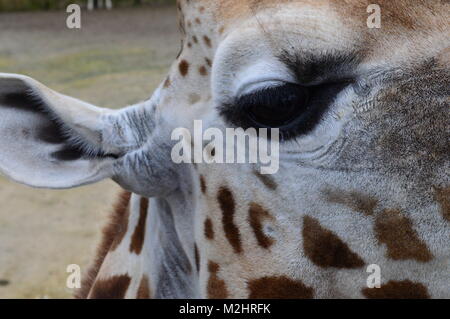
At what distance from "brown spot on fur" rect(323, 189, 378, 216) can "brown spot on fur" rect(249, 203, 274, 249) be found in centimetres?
19

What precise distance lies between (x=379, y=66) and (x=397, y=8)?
14 cm

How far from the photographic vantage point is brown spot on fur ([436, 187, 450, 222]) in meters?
1.59

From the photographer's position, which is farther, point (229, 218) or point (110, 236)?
point (110, 236)

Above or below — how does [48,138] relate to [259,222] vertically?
above

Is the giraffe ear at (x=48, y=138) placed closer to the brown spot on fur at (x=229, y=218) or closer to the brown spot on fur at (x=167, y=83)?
the brown spot on fur at (x=167, y=83)

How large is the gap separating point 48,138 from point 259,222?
0.67 m

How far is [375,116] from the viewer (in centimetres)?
163

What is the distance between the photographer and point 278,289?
6.14ft

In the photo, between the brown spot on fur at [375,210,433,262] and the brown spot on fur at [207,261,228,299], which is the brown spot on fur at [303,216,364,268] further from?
the brown spot on fur at [207,261,228,299]

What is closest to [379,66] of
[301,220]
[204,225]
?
[301,220]

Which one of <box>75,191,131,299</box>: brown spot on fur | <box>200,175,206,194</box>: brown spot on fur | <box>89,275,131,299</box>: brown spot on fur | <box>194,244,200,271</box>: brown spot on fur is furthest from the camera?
<box>75,191,131,299</box>: brown spot on fur

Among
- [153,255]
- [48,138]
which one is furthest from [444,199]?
[48,138]

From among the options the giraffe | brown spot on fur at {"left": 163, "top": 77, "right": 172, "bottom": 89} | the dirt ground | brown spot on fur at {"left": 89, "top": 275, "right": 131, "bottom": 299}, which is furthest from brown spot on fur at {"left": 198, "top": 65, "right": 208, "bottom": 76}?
the dirt ground

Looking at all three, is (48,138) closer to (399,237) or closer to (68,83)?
(399,237)
